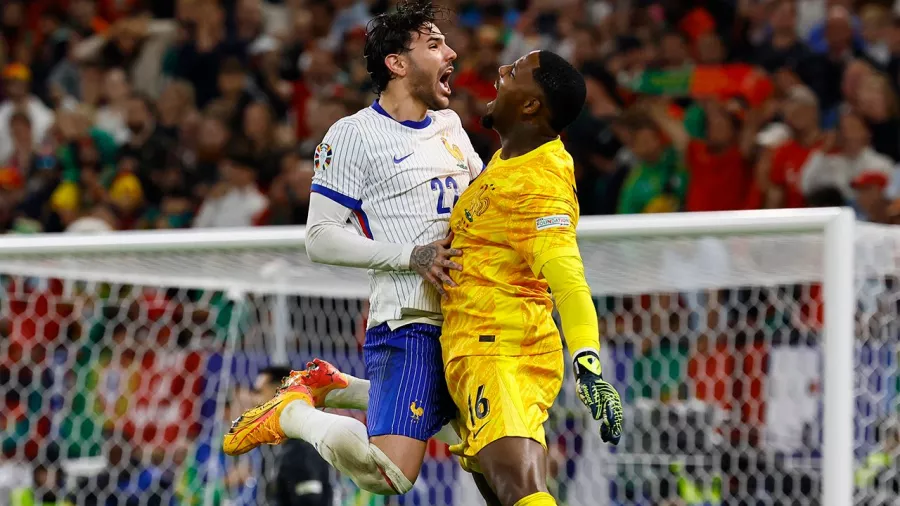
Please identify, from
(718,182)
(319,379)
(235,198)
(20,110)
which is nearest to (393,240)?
(319,379)

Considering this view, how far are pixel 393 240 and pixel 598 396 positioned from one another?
974mm

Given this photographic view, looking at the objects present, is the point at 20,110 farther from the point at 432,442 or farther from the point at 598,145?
the point at 432,442

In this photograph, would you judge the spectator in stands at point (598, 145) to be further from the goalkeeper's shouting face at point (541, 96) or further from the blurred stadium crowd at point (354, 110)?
the goalkeeper's shouting face at point (541, 96)

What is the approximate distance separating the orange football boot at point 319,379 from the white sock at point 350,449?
193mm

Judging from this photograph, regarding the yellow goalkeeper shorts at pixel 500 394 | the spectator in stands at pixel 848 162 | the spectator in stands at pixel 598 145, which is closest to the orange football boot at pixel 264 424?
the yellow goalkeeper shorts at pixel 500 394

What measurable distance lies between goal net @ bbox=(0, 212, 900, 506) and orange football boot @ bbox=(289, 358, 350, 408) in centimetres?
187

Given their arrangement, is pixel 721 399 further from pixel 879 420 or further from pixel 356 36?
pixel 356 36

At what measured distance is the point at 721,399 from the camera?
6859mm

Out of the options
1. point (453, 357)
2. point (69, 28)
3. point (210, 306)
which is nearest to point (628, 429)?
point (210, 306)

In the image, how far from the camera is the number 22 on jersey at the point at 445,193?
4359 millimetres

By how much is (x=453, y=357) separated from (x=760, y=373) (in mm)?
3015

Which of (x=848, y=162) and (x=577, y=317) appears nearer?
(x=577, y=317)

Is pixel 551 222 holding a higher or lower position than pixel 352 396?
higher

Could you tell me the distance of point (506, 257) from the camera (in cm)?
412
